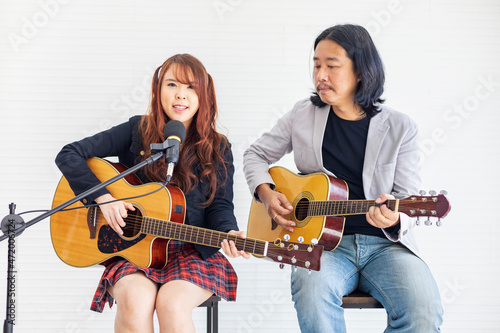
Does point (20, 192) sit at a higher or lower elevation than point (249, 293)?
higher

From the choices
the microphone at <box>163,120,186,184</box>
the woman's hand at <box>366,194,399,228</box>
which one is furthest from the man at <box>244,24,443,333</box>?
the microphone at <box>163,120,186,184</box>

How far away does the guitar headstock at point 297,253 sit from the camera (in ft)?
6.44

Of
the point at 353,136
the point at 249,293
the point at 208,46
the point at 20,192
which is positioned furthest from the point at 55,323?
the point at 353,136

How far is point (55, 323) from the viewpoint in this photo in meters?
3.22

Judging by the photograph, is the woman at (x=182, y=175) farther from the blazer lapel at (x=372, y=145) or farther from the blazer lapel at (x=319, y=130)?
the blazer lapel at (x=372, y=145)

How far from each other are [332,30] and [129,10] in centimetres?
137

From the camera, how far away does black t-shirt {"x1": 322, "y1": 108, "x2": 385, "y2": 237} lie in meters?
2.29

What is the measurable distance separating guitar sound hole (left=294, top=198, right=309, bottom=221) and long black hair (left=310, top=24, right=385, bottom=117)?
18.1 inches

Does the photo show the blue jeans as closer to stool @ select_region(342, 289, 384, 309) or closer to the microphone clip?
stool @ select_region(342, 289, 384, 309)

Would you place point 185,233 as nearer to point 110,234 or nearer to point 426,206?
point 110,234

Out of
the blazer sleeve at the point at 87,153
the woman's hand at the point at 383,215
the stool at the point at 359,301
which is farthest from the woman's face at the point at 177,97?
the stool at the point at 359,301

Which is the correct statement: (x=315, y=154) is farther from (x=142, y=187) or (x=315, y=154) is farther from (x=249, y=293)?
(x=249, y=293)

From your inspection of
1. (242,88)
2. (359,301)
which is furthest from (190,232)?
(242,88)

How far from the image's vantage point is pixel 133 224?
225 cm
